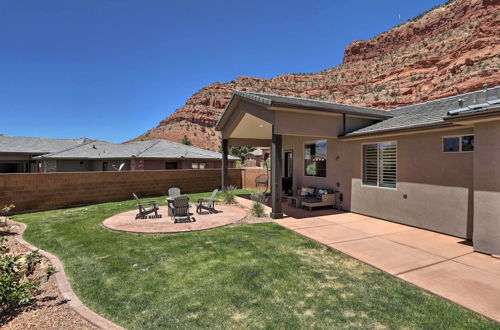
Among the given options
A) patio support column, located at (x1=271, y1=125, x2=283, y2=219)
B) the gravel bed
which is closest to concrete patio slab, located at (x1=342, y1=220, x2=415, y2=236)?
patio support column, located at (x1=271, y1=125, x2=283, y2=219)

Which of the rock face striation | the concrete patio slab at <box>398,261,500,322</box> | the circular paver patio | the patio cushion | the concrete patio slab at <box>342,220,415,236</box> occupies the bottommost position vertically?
the circular paver patio

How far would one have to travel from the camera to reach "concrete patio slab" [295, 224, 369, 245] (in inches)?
278

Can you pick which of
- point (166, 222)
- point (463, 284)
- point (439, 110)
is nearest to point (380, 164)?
point (439, 110)

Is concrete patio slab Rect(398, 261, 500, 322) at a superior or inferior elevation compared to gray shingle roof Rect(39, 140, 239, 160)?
inferior

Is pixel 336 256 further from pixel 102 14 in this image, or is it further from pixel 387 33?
pixel 387 33

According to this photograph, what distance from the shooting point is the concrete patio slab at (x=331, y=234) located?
706 centimetres

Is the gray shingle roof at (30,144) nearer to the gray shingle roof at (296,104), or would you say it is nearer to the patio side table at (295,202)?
the gray shingle roof at (296,104)

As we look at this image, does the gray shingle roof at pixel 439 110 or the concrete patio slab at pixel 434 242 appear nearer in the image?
the concrete patio slab at pixel 434 242

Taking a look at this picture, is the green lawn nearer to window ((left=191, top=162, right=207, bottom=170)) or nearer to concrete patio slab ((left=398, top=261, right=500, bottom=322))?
concrete patio slab ((left=398, top=261, right=500, bottom=322))

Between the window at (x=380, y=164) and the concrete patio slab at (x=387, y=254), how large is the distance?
10.4ft

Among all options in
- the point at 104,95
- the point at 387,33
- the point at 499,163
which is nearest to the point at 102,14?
the point at 499,163

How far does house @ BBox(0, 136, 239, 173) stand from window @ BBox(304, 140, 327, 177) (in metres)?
16.1

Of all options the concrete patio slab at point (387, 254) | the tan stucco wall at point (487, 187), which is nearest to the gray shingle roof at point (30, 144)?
the concrete patio slab at point (387, 254)

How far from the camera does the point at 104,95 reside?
185 ft
